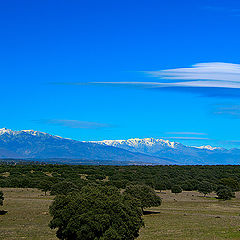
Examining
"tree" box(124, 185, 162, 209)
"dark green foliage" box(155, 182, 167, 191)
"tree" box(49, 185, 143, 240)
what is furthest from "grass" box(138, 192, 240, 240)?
"dark green foliage" box(155, 182, 167, 191)

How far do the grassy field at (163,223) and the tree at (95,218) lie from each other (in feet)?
27.0

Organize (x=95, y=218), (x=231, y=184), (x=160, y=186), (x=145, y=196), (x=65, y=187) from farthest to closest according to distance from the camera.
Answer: (x=231, y=184)
(x=160, y=186)
(x=65, y=187)
(x=145, y=196)
(x=95, y=218)

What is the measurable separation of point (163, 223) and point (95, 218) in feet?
71.2

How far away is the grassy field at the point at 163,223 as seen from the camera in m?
41.7

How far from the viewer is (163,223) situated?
165ft

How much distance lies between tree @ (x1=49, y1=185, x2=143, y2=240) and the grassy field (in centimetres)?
824

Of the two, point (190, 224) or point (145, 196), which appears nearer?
point (190, 224)

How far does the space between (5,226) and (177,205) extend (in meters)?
35.9

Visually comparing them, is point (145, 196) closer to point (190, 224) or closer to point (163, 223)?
point (163, 223)

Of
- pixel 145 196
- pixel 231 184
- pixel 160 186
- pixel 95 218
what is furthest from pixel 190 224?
pixel 231 184

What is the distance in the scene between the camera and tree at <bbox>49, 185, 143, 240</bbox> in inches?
1200

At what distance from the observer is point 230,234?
41750mm

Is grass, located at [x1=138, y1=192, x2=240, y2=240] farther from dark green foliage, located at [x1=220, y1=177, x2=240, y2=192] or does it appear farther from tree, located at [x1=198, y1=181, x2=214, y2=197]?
dark green foliage, located at [x1=220, y1=177, x2=240, y2=192]

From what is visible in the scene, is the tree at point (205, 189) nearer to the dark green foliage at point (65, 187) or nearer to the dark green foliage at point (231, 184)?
the dark green foliage at point (231, 184)
